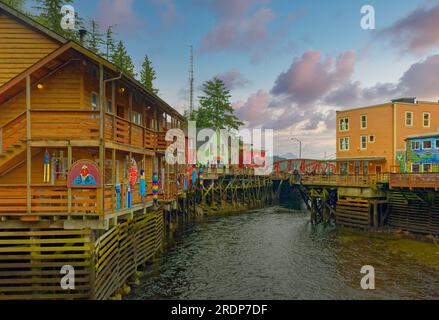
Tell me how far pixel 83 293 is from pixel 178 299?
4.89 metres

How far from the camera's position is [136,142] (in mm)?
18000

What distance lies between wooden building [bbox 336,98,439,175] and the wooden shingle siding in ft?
115

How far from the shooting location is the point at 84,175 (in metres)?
12.3

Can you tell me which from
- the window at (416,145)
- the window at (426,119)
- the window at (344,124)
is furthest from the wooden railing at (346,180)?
the window at (426,119)

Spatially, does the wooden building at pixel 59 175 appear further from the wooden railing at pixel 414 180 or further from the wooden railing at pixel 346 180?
the wooden railing at pixel 346 180

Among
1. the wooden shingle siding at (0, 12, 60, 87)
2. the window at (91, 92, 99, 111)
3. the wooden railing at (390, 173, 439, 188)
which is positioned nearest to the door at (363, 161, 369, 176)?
the wooden railing at (390, 173, 439, 188)

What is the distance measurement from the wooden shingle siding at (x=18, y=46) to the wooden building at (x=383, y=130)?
35112 millimetres

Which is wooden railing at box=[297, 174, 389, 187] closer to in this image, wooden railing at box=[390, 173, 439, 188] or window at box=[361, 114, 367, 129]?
wooden railing at box=[390, 173, 439, 188]

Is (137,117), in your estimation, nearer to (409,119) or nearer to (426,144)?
(426,144)

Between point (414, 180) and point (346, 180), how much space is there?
7.10 meters

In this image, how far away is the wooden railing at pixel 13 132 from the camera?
13758 millimetres

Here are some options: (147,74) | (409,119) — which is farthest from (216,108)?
(409,119)
